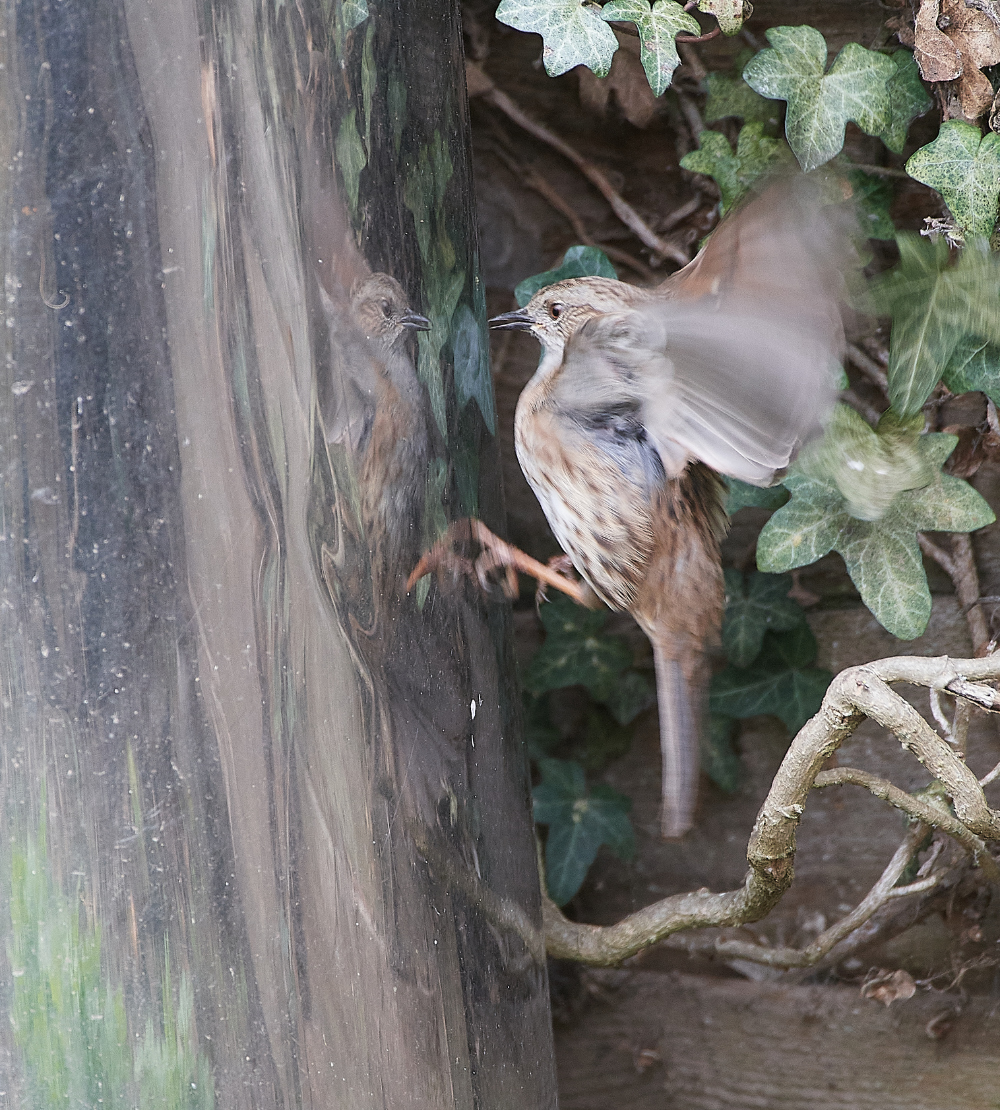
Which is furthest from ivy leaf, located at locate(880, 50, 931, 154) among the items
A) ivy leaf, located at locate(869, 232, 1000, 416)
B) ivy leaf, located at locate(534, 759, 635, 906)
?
ivy leaf, located at locate(534, 759, 635, 906)

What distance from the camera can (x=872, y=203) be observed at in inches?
57.6

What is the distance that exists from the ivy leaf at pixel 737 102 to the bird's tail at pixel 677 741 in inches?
28.3

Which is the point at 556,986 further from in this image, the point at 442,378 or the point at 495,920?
the point at 442,378

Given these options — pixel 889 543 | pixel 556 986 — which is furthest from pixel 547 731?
pixel 889 543

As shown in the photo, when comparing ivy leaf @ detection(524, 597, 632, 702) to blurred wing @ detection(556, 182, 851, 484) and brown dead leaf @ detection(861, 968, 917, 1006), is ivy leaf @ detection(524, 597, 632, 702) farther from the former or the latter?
blurred wing @ detection(556, 182, 851, 484)

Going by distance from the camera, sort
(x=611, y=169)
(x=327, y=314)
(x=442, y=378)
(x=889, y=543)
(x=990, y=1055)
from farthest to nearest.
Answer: (x=611, y=169) → (x=990, y=1055) → (x=889, y=543) → (x=442, y=378) → (x=327, y=314)

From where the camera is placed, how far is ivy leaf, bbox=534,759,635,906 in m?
1.67

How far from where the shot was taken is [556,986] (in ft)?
5.90

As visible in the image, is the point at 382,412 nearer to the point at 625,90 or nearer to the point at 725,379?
the point at 725,379

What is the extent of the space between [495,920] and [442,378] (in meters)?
0.50

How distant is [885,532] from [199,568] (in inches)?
34.0

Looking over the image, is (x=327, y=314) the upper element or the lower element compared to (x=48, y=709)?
upper

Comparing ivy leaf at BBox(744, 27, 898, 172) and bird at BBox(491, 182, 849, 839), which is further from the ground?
ivy leaf at BBox(744, 27, 898, 172)

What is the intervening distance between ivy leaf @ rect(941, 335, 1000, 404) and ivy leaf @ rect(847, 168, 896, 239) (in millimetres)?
214
